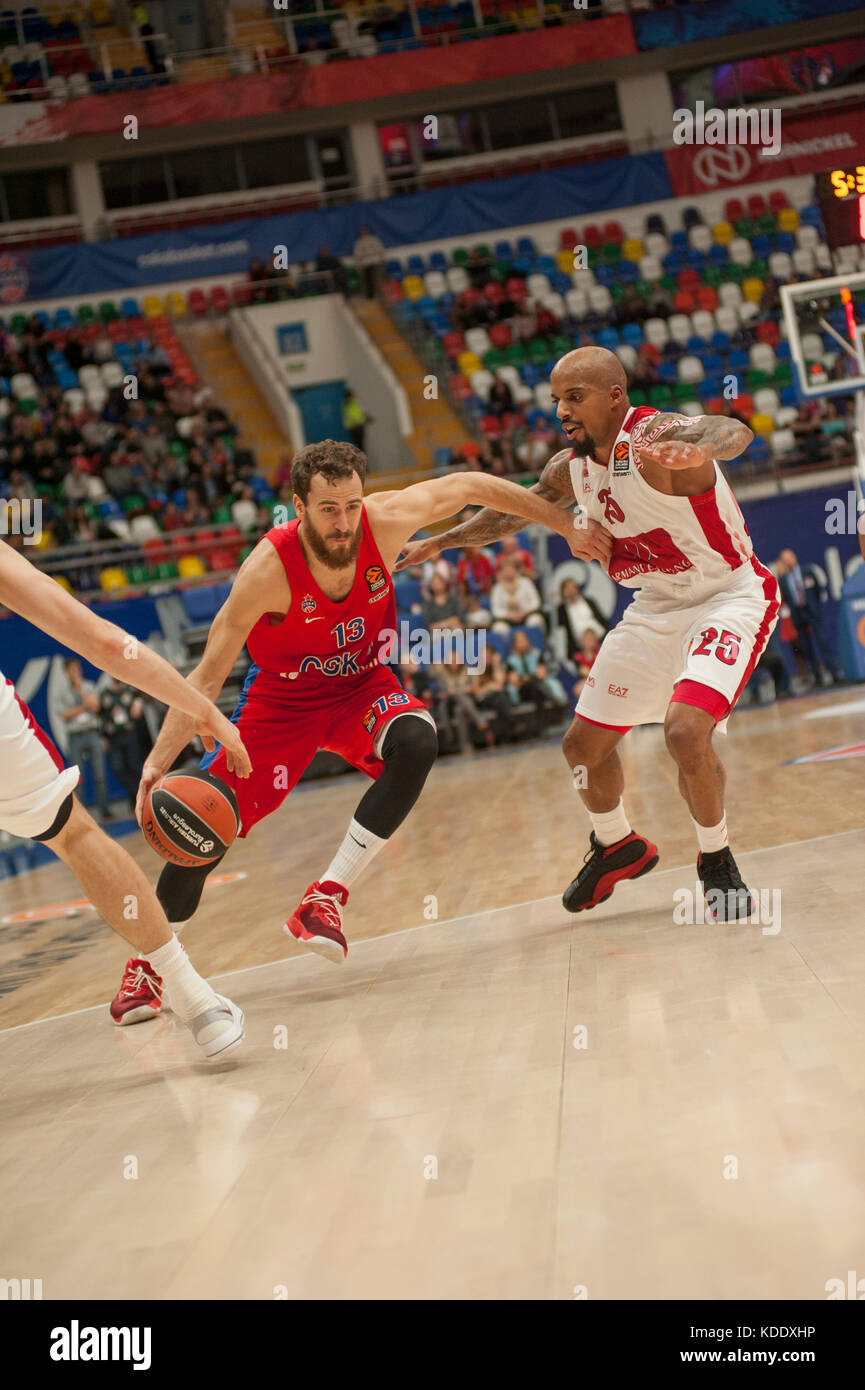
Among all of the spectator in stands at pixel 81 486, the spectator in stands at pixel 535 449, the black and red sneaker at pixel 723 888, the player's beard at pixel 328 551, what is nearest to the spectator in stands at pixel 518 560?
the spectator in stands at pixel 535 449

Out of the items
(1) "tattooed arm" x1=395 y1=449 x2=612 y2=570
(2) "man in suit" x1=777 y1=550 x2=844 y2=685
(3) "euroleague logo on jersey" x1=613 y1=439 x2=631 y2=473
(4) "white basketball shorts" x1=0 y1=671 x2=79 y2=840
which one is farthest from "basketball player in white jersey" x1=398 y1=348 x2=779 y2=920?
(2) "man in suit" x1=777 y1=550 x2=844 y2=685

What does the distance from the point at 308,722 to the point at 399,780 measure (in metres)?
0.44

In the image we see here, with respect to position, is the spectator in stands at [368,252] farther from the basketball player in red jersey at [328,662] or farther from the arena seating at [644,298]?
the basketball player in red jersey at [328,662]

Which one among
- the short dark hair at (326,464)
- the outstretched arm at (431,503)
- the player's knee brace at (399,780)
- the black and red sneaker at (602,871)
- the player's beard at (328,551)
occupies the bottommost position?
the black and red sneaker at (602,871)

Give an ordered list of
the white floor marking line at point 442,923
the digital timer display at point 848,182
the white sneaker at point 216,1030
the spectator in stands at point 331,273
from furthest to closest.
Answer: the spectator in stands at point 331,273 → the digital timer display at point 848,182 → the white floor marking line at point 442,923 → the white sneaker at point 216,1030

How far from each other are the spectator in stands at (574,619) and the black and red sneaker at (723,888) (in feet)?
28.7

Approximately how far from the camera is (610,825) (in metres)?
4.47

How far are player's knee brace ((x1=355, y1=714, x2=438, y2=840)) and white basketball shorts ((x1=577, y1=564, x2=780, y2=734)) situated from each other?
0.63m

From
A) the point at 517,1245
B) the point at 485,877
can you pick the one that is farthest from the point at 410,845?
the point at 517,1245

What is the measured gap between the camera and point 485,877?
18.4 feet

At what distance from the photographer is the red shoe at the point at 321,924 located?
3812 mm

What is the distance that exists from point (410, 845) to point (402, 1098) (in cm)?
446

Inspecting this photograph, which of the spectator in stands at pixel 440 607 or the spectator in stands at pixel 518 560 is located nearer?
the spectator in stands at pixel 440 607

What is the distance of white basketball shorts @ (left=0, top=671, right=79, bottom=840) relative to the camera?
123 inches
